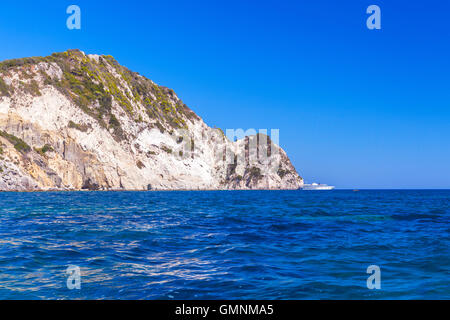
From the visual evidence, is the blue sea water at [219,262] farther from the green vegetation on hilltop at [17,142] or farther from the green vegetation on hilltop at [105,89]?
the green vegetation on hilltop at [105,89]

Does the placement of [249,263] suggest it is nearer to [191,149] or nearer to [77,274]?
[77,274]

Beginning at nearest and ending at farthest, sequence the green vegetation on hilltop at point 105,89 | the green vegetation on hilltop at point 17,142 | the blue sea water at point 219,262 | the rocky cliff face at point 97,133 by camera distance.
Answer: the blue sea water at point 219,262
the green vegetation on hilltop at point 17,142
the rocky cliff face at point 97,133
the green vegetation on hilltop at point 105,89

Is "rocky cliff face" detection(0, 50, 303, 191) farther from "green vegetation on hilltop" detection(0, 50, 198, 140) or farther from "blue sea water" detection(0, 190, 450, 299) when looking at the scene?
"blue sea water" detection(0, 190, 450, 299)

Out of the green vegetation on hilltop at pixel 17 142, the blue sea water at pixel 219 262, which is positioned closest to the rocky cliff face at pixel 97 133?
the green vegetation on hilltop at pixel 17 142

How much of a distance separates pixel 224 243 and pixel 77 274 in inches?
242

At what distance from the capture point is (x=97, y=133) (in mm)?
89562

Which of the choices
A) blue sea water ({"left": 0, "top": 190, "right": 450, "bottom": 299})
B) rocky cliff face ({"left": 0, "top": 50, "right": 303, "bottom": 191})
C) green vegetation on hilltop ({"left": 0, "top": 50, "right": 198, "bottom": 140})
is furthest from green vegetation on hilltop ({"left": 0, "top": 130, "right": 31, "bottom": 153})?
blue sea water ({"left": 0, "top": 190, "right": 450, "bottom": 299})

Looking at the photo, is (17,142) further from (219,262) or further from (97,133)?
(219,262)

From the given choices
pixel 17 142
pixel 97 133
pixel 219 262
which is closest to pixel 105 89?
pixel 97 133

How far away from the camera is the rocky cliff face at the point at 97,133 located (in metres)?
78.1

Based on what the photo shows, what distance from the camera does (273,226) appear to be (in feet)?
64.0

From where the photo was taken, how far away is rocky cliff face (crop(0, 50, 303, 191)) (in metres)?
78.1

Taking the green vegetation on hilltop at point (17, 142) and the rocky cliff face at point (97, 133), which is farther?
the rocky cliff face at point (97, 133)
